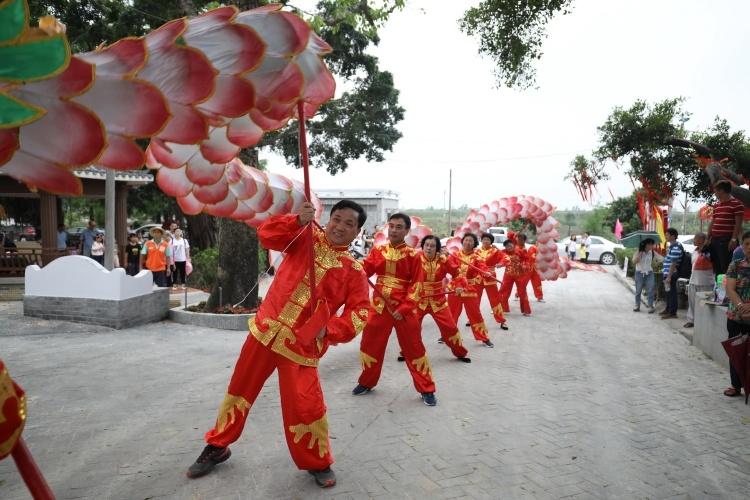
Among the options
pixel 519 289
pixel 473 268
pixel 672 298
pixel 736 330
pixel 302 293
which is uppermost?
pixel 302 293

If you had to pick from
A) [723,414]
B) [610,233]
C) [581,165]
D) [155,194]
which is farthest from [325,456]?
[610,233]

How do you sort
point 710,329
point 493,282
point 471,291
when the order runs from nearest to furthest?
1. point 710,329
2. point 471,291
3. point 493,282

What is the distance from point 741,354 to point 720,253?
317 centimetres

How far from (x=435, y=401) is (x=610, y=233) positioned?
38.7 m

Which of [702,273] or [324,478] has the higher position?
[702,273]

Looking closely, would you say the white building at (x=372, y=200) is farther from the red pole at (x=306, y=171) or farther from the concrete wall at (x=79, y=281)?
the red pole at (x=306, y=171)

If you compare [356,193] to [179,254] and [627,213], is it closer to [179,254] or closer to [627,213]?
[627,213]

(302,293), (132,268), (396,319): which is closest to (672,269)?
(396,319)

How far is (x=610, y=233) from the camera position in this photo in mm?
39781

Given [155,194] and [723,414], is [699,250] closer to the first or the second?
[723,414]

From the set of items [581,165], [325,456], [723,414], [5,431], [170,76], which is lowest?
[723,414]

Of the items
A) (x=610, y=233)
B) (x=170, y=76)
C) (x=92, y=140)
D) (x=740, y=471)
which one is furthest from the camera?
(x=610, y=233)

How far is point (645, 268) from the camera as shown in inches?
442

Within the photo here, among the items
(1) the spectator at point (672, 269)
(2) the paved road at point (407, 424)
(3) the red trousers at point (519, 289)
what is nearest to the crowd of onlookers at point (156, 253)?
(2) the paved road at point (407, 424)
